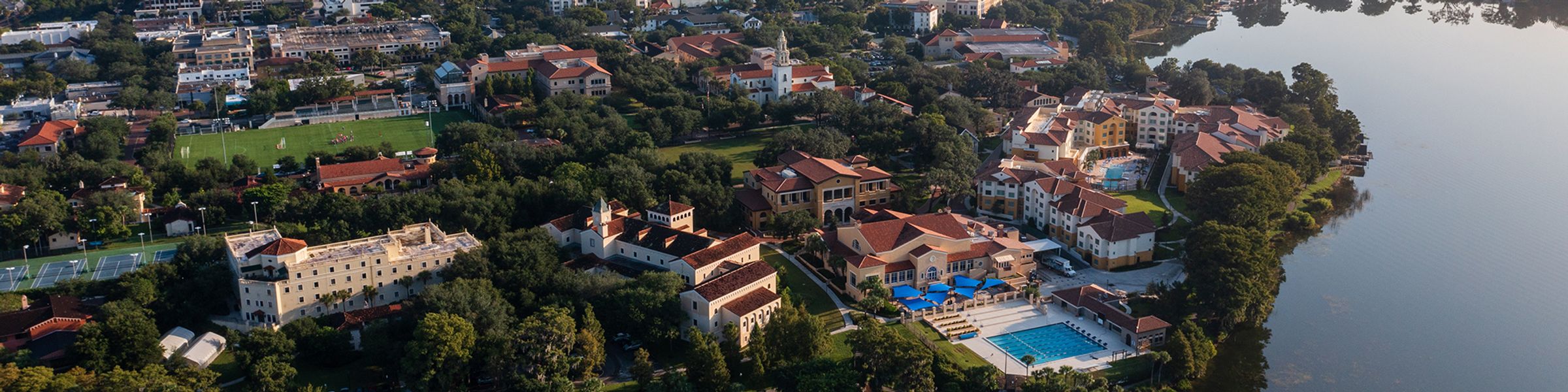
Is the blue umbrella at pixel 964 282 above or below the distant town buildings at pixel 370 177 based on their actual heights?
below

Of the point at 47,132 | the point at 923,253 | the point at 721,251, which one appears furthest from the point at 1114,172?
the point at 47,132

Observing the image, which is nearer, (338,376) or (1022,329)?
(338,376)

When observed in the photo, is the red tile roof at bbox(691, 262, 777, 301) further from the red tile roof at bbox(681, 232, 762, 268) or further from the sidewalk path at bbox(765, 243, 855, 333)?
the sidewalk path at bbox(765, 243, 855, 333)

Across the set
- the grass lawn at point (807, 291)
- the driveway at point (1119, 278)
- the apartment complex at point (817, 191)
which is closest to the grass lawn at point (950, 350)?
the grass lawn at point (807, 291)

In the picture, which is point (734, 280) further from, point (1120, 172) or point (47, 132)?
point (47, 132)

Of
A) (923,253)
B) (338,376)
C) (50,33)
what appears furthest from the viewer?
(50,33)

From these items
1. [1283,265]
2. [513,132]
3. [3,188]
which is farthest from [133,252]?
[1283,265]

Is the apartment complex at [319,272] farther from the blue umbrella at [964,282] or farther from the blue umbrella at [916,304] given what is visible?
the blue umbrella at [964,282]
